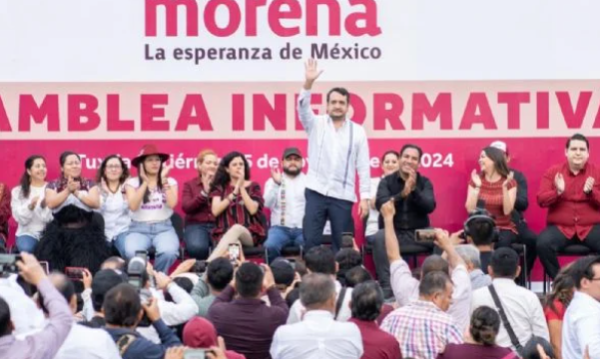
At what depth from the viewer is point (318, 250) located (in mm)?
9438

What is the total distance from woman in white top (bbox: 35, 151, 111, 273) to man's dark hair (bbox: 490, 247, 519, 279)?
427 centimetres

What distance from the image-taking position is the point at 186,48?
13.3m

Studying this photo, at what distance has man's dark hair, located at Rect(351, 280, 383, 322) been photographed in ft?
27.1

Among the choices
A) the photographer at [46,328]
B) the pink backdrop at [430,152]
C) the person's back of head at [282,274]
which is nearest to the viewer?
the photographer at [46,328]

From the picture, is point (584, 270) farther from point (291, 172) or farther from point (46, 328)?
point (291, 172)

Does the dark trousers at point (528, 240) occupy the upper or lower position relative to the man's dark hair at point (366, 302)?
upper

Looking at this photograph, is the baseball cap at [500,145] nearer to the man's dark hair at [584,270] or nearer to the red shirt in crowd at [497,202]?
the red shirt in crowd at [497,202]

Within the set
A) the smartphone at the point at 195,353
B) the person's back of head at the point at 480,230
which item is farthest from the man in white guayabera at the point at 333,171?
the smartphone at the point at 195,353

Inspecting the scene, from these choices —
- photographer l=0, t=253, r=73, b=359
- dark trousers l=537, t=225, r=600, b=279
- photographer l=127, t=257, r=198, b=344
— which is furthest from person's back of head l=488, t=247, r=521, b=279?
dark trousers l=537, t=225, r=600, b=279

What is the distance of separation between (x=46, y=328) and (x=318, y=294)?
158cm

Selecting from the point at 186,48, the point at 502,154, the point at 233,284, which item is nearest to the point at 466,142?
the point at 502,154

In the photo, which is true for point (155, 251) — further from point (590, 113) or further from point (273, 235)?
point (590, 113)

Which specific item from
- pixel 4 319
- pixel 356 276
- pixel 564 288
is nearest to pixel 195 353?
pixel 4 319

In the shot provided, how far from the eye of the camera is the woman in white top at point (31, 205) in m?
12.9
